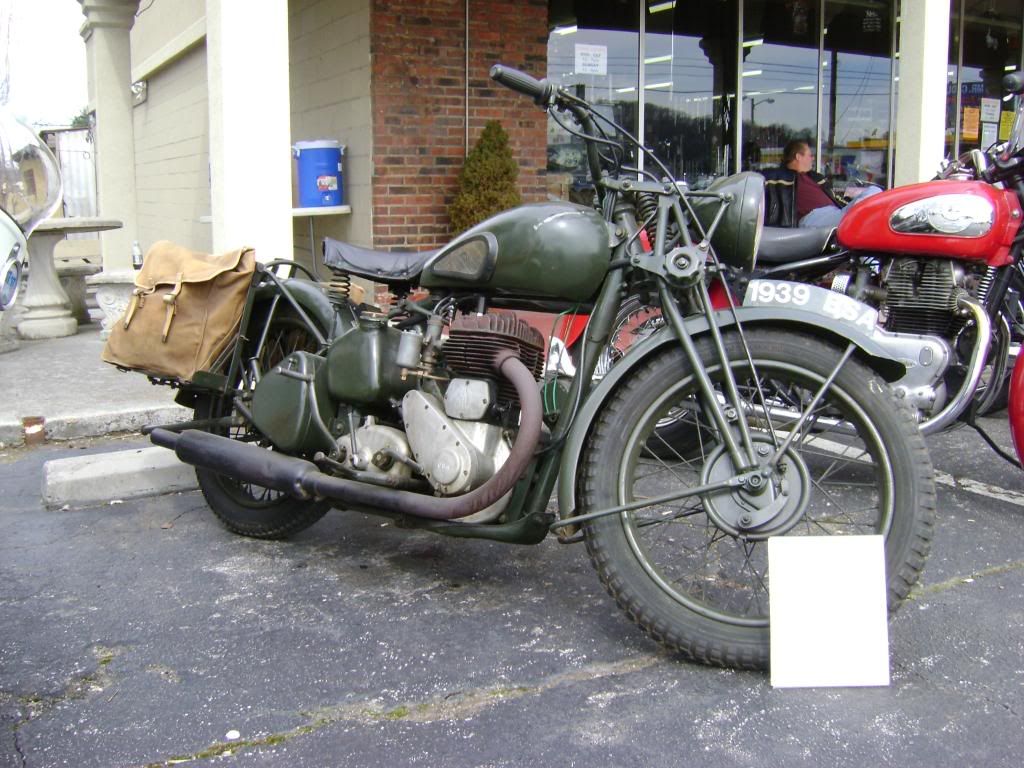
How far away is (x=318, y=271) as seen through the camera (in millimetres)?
9328

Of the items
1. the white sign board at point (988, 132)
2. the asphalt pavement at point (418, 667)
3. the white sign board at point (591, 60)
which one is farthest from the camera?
the white sign board at point (988, 132)

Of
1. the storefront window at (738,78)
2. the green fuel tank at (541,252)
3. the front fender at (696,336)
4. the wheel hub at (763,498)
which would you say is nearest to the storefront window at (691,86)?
the storefront window at (738,78)

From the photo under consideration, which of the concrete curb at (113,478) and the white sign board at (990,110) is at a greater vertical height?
the white sign board at (990,110)

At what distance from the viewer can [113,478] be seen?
494 cm

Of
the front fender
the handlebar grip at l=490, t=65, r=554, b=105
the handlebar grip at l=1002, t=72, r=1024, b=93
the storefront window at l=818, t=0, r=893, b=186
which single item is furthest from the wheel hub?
the storefront window at l=818, t=0, r=893, b=186

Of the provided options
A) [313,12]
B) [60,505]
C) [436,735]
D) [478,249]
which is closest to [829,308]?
[478,249]

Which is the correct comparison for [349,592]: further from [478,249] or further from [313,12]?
[313,12]

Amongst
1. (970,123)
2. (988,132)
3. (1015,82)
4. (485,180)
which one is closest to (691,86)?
(485,180)

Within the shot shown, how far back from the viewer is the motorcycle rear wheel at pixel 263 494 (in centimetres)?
415

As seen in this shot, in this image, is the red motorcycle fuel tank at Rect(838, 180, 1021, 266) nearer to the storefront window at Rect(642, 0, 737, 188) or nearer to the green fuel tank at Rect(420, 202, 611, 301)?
the green fuel tank at Rect(420, 202, 611, 301)

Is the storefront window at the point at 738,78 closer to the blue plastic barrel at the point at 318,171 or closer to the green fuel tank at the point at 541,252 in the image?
the blue plastic barrel at the point at 318,171

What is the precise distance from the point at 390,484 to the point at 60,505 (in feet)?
6.94

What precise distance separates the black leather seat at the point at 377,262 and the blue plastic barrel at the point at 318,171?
4940 millimetres

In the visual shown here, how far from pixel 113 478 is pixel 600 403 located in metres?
2.77
